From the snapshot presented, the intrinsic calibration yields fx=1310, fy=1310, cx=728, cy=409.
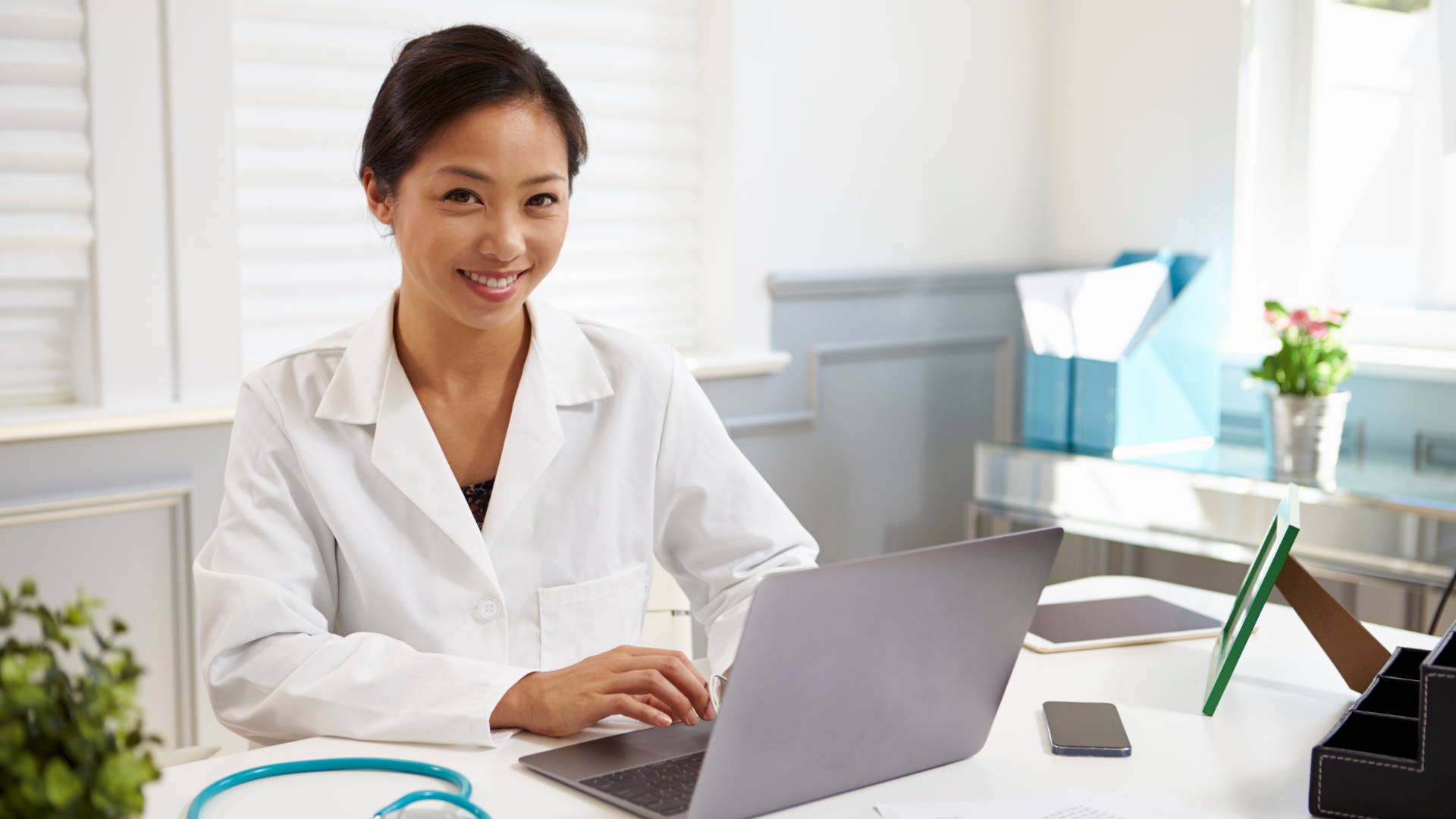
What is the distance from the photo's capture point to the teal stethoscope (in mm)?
963

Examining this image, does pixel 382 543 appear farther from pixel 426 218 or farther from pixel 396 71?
pixel 396 71

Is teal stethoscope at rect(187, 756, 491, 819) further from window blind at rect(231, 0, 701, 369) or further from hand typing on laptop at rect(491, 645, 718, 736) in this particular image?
window blind at rect(231, 0, 701, 369)

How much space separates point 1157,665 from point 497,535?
2.41 feet

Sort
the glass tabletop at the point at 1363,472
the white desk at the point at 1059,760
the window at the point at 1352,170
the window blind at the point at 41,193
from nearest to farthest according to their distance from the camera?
the white desk at the point at 1059,760 < the window blind at the point at 41,193 < the glass tabletop at the point at 1363,472 < the window at the point at 1352,170

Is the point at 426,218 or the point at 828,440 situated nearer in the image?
the point at 426,218

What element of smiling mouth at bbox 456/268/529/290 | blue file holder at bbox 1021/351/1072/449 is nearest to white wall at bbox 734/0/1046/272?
blue file holder at bbox 1021/351/1072/449

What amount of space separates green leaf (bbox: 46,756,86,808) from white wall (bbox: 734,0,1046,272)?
2.38 m

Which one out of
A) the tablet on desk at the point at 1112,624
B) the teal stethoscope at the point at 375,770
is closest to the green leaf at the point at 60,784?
the teal stethoscope at the point at 375,770

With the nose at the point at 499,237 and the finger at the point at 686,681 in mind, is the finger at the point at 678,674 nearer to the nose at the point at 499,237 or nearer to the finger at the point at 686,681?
the finger at the point at 686,681

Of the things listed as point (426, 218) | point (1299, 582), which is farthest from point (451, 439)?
point (1299, 582)

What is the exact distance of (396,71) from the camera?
1.45m

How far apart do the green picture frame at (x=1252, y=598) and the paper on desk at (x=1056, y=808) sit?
0.80 feet

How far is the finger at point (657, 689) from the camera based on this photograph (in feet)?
3.92

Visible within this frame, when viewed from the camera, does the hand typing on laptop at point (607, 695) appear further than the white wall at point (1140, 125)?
No
